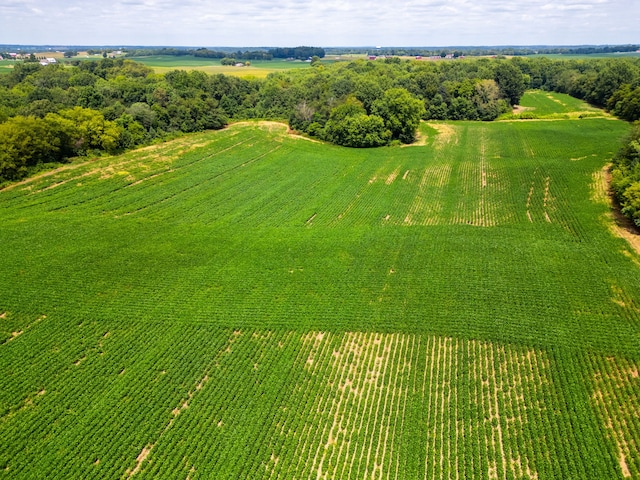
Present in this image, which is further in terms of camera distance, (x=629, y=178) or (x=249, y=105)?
(x=249, y=105)

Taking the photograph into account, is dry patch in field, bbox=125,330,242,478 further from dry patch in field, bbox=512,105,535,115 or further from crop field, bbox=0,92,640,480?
dry patch in field, bbox=512,105,535,115

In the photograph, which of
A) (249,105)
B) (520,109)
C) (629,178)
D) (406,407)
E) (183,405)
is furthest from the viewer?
(520,109)

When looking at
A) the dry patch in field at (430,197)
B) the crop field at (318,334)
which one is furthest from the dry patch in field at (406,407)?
the dry patch in field at (430,197)

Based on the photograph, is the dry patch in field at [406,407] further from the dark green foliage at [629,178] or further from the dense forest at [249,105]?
the dense forest at [249,105]

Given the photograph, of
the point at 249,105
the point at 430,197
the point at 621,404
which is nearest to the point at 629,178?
the point at 430,197

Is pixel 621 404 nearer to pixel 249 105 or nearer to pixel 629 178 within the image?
pixel 629 178

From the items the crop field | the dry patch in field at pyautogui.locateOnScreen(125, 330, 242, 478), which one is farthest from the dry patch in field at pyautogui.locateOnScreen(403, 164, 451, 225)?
the dry patch in field at pyautogui.locateOnScreen(125, 330, 242, 478)
